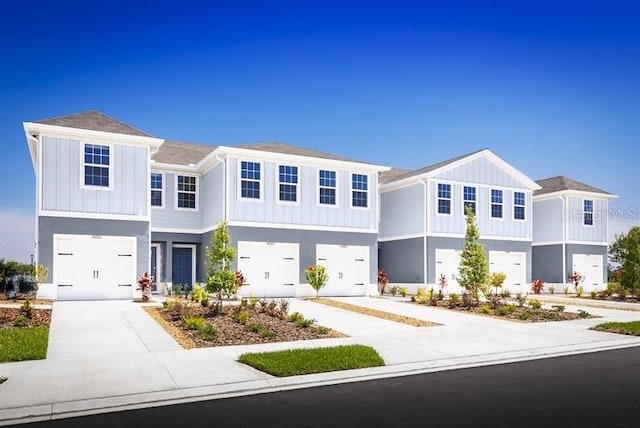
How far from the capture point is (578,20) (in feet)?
72.7

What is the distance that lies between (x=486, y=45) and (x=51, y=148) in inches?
677

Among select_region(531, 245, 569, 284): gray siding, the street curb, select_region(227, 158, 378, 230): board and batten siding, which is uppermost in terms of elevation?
select_region(227, 158, 378, 230): board and batten siding

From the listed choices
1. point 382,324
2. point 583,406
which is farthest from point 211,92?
point 583,406

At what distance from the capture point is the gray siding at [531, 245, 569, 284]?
1308 inches

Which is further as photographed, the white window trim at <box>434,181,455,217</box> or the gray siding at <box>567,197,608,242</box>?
the gray siding at <box>567,197,608,242</box>

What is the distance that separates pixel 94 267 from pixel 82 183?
127 inches

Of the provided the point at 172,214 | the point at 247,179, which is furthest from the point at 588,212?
the point at 172,214

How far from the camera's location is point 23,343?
38.0ft

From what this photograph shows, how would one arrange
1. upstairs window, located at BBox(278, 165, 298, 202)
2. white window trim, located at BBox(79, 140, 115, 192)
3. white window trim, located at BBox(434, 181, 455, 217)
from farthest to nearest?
1. white window trim, located at BBox(434, 181, 455, 217)
2. upstairs window, located at BBox(278, 165, 298, 202)
3. white window trim, located at BBox(79, 140, 115, 192)

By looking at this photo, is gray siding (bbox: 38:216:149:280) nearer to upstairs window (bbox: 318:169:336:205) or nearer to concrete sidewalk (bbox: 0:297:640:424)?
concrete sidewalk (bbox: 0:297:640:424)

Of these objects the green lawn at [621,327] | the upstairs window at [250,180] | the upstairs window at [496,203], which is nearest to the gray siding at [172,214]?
the upstairs window at [250,180]

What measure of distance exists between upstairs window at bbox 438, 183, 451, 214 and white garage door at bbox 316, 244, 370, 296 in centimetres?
485

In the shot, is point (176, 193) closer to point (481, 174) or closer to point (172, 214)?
point (172, 214)

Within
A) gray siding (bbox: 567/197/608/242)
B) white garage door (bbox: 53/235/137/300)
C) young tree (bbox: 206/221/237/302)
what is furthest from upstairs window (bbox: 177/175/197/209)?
gray siding (bbox: 567/197/608/242)
